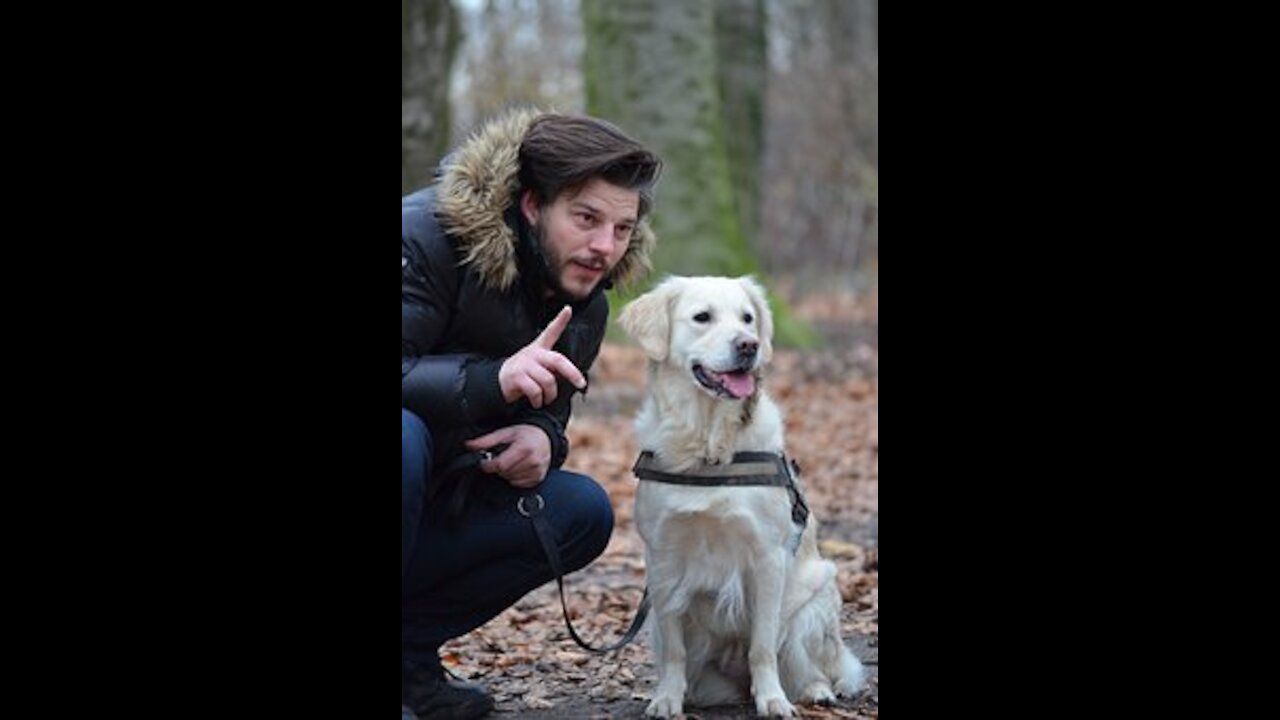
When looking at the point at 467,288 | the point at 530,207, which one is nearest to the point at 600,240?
the point at 530,207

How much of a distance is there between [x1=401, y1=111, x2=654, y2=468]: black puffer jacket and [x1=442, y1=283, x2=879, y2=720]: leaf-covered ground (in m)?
0.85

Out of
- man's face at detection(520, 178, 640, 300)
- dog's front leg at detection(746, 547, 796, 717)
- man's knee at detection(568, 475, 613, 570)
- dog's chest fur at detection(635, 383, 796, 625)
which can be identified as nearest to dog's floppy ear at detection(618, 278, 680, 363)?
dog's chest fur at detection(635, 383, 796, 625)

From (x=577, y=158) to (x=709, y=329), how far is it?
1.89 feet

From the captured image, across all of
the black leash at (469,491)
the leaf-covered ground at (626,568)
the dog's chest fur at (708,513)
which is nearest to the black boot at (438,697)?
the leaf-covered ground at (626,568)

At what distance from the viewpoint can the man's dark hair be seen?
132 inches

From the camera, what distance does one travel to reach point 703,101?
10.3m

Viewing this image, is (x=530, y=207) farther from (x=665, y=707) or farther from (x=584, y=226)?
(x=665, y=707)

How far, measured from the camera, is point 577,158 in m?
3.36
